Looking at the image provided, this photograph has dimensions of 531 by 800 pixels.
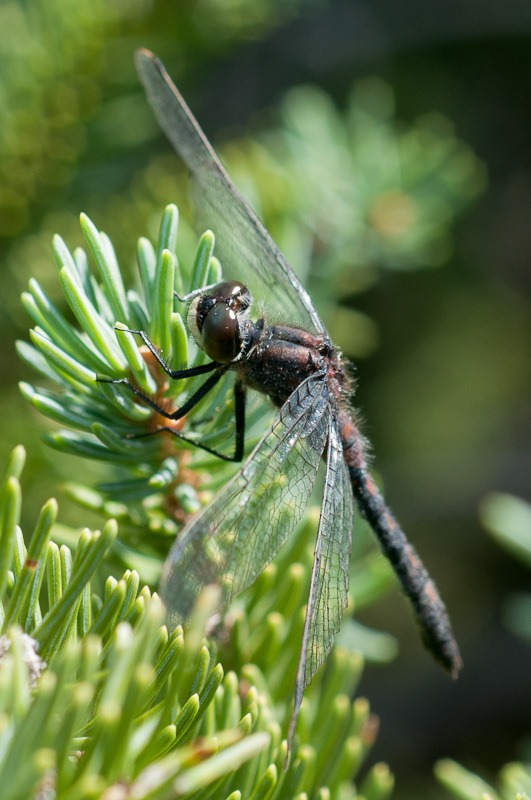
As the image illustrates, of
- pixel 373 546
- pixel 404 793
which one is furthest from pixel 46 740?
pixel 404 793

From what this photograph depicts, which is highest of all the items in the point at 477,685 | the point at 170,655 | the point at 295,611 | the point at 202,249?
the point at 202,249

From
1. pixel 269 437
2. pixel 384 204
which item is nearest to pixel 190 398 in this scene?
pixel 269 437

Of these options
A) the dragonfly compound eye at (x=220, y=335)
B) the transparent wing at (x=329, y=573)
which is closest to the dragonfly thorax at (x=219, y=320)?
the dragonfly compound eye at (x=220, y=335)

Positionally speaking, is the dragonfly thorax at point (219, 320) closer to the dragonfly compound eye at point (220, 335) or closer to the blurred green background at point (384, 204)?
the dragonfly compound eye at point (220, 335)

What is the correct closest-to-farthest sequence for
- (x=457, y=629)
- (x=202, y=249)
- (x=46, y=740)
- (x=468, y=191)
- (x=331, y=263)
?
(x=46, y=740) < (x=202, y=249) < (x=331, y=263) < (x=468, y=191) < (x=457, y=629)

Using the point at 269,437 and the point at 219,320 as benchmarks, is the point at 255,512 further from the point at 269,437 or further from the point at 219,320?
the point at 219,320

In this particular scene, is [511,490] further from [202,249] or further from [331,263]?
[202,249]

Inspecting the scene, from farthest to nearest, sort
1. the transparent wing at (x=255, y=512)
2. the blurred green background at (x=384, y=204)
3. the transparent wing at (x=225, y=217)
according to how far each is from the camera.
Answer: the blurred green background at (x=384, y=204)
the transparent wing at (x=225, y=217)
the transparent wing at (x=255, y=512)
